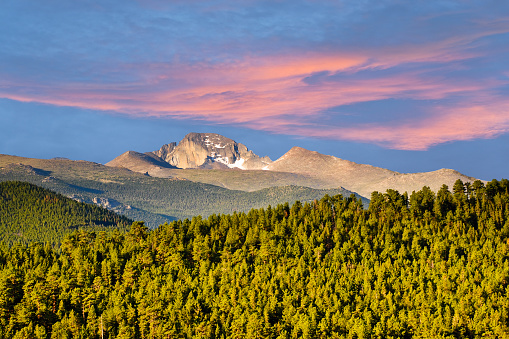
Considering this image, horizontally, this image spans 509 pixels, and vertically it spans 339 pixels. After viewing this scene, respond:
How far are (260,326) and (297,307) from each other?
18802 mm

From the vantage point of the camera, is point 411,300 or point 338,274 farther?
point 338,274

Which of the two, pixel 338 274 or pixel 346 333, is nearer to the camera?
pixel 346 333

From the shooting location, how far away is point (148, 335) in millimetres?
143500

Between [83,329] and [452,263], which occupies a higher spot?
[452,263]

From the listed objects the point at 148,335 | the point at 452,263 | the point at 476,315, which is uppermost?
the point at 452,263

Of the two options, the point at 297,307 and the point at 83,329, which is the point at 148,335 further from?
the point at 297,307

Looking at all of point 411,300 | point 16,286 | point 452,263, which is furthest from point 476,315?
point 16,286

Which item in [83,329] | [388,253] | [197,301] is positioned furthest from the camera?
[388,253]

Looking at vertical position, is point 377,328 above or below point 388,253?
below

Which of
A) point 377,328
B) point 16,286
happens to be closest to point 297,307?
point 377,328

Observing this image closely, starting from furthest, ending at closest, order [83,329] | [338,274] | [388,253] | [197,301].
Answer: [388,253] → [338,274] → [197,301] → [83,329]

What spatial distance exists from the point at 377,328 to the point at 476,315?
29.3 metres

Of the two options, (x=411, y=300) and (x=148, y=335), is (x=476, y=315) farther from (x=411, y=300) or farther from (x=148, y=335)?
(x=148, y=335)

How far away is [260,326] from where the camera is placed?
144125 mm
